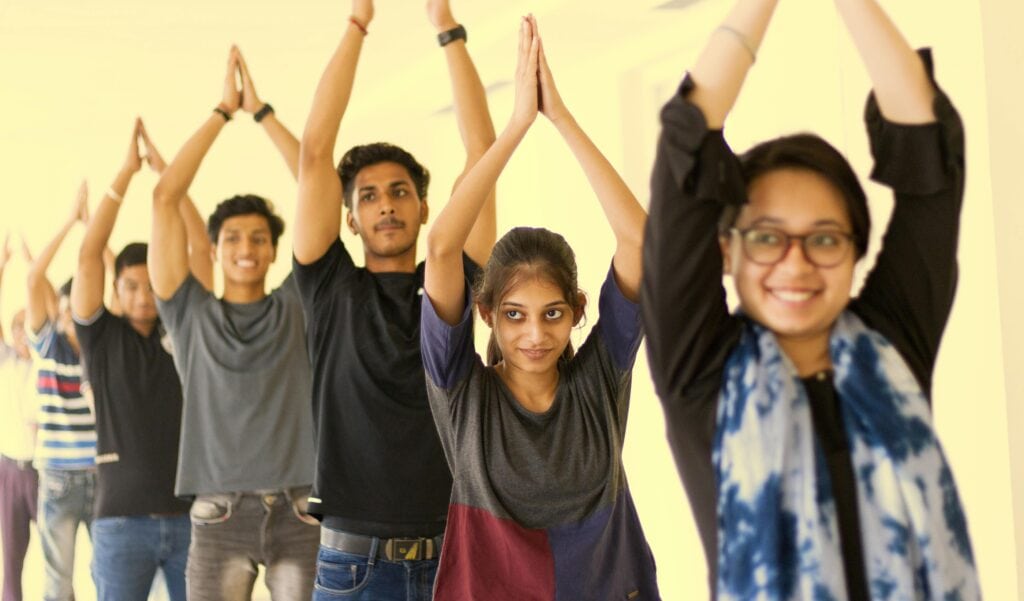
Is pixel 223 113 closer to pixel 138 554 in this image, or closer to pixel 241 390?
pixel 241 390

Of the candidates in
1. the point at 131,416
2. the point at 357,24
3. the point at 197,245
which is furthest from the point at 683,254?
the point at 131,416

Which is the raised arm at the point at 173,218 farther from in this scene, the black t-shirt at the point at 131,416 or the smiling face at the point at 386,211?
the smiling face at the point at 386,211

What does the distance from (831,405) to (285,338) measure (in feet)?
7.18

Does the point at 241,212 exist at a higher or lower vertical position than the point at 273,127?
lower

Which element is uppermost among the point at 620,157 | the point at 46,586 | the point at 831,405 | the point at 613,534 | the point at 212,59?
the point at 212,59

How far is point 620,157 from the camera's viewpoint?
4.81 meters

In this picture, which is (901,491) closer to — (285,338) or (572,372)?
(572,372)

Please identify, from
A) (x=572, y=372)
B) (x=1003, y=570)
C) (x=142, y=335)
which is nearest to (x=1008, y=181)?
(x=1003, y=570)

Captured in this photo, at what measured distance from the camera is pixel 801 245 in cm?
150

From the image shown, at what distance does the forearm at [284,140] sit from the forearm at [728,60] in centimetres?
192

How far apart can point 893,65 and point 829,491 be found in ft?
1.69

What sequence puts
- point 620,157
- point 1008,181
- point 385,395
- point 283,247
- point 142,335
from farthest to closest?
point 283,247 → point 620,157 → point 142,335 → point 1008,181 → point 385,395

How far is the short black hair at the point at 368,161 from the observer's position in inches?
112

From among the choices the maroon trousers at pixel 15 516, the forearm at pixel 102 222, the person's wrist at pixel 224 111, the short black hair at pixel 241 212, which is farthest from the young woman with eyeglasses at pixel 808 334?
the maroon trousers at pixel 15 516
